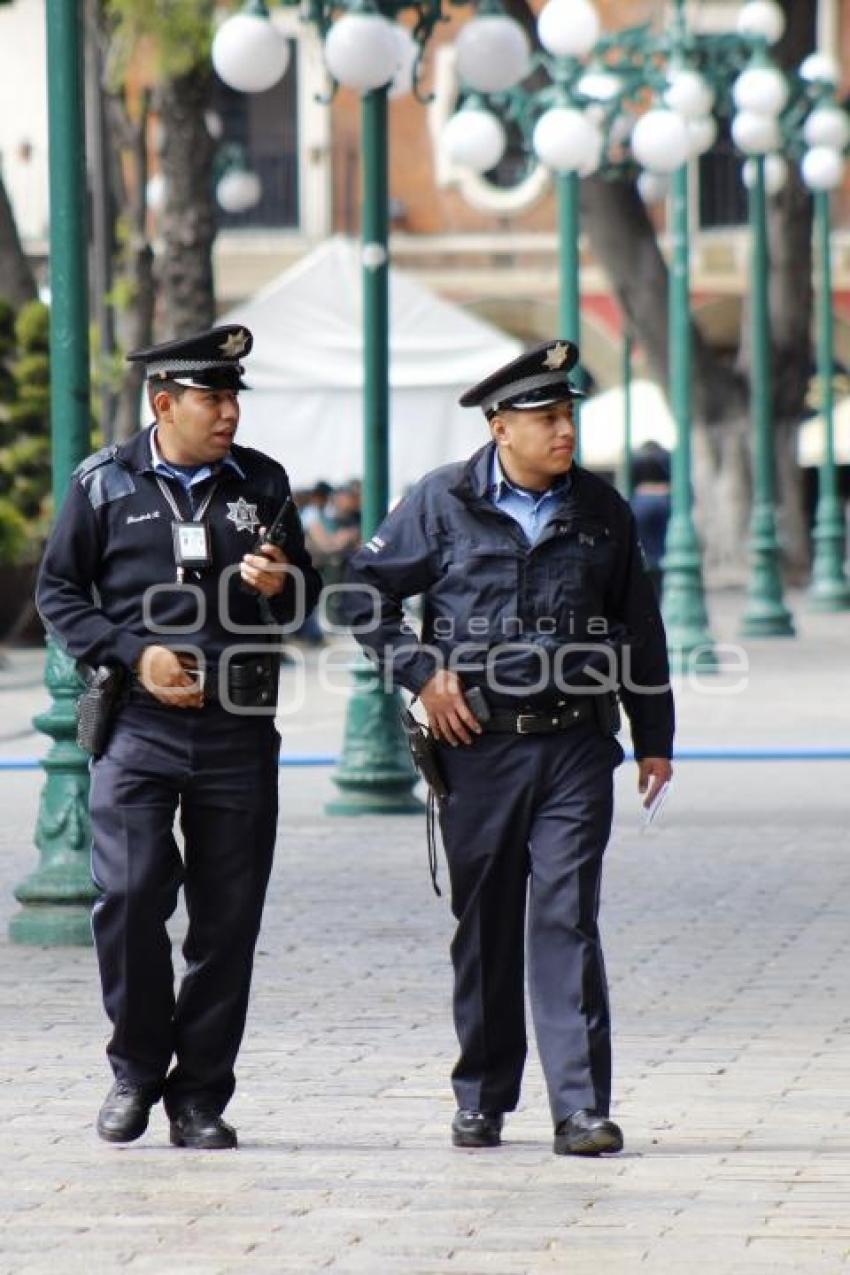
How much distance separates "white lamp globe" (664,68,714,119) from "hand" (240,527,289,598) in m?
16.3

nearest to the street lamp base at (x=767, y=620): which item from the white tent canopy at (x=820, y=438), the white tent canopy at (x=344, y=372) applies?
the white tent canopy at (x=344, y=372)

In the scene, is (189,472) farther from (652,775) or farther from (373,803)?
(373,803)

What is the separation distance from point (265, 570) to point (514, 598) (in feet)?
Result: 1.79

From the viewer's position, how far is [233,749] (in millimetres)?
7082

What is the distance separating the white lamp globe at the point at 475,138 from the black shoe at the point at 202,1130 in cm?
1432

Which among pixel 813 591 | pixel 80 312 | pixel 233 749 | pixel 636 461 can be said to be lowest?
pixel 813 591

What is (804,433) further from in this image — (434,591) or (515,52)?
(434,591)

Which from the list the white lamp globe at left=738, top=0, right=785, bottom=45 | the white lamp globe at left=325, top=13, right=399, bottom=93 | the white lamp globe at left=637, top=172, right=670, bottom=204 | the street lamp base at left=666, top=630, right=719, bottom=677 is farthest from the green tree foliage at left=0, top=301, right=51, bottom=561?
the white lamp globe at left=325, top=13, right=399, bottom=93

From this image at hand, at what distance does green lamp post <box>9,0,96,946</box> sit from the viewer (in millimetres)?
10352

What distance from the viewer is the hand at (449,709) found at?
6996 mm

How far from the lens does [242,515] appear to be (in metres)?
7.11

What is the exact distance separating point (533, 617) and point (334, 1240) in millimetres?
1511

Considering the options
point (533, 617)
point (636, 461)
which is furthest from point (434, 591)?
point (636, 461)

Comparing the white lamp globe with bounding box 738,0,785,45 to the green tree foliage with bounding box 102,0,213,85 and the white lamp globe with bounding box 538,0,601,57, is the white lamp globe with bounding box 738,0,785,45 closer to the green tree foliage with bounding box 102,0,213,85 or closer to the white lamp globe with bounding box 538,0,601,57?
the green tree foliage with bounding box 102,0,213,85
